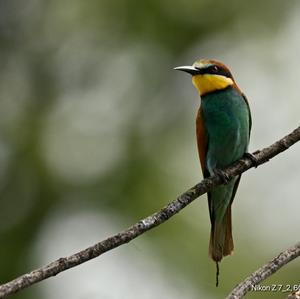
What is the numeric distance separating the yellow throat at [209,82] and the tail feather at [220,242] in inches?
27.6

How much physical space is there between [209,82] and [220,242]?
33.4 inches

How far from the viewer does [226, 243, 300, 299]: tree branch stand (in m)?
2.53

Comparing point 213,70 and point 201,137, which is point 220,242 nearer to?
point 201,137

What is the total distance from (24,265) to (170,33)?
7.56 ft

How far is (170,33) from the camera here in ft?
22.0

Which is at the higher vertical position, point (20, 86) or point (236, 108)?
point (236, 108)

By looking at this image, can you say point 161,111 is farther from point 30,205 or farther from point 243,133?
point 243,133

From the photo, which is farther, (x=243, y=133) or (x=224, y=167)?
(x=243, y=133)

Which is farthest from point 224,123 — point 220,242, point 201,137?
point 220,242

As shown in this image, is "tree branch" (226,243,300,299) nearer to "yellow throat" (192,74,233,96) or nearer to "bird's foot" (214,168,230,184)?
"bird's foot" (214,168,230,184)

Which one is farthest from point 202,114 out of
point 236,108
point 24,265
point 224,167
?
point 24,265

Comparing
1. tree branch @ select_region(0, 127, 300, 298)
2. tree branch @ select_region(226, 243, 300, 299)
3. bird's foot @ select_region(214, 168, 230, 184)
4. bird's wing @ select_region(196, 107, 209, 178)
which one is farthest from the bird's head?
tree branch @ select_region(226, 243, 300, 299)

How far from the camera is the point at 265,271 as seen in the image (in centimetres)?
259

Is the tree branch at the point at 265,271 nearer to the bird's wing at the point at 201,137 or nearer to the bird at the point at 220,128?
the bird at the point at 220,128
